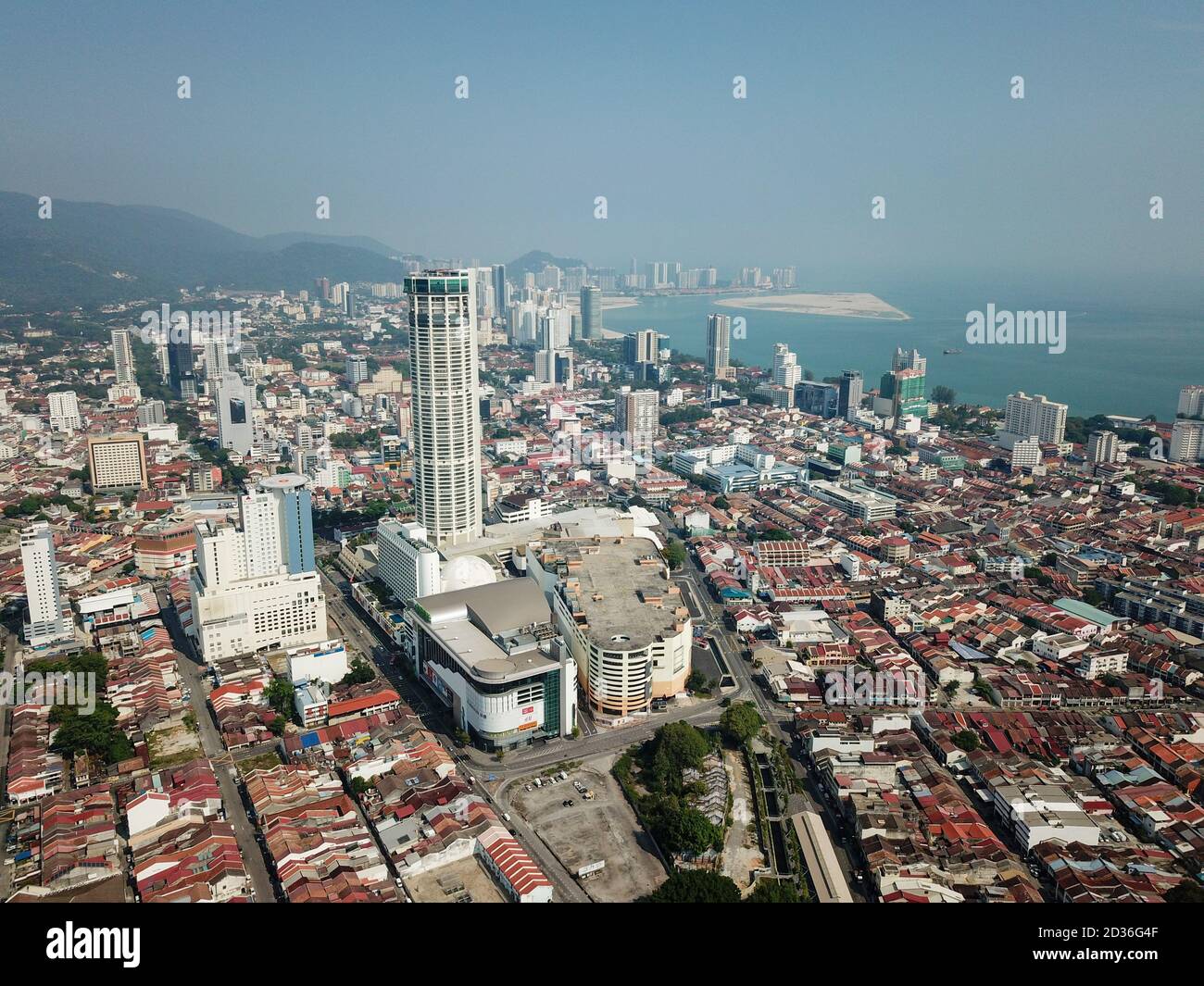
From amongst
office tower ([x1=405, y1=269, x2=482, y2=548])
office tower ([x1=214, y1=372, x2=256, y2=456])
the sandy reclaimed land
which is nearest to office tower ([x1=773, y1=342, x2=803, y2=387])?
office tower ([x1=214, y1=372, x2=256, y2=456])

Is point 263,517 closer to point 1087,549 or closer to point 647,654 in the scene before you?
point 647,654

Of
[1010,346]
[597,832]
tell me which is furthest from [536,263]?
[597,832]

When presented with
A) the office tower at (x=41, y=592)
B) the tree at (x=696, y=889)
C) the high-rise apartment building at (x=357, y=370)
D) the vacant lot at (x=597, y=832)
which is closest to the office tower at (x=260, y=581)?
the office tower at (x=41, y=592)

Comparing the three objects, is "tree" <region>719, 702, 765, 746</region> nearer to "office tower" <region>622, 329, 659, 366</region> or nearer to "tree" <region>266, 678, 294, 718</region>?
"tree" <region>266, 678, 294, 718</region>

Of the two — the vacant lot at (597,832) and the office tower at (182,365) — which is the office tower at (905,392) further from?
the office tower at (182,365)
